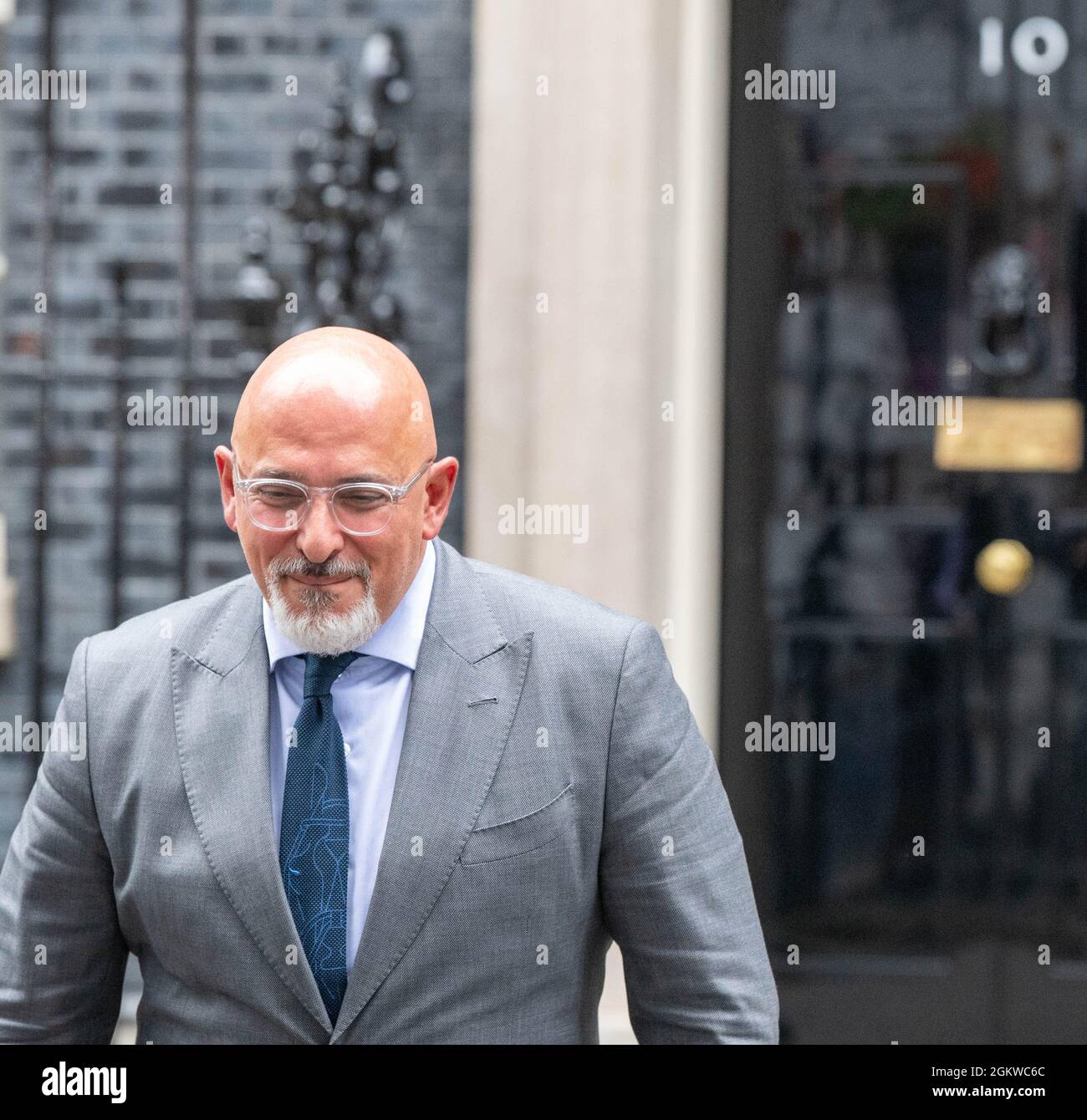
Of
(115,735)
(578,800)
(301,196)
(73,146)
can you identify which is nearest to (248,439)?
(115,735)

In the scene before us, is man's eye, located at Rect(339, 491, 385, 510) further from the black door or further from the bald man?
the black door

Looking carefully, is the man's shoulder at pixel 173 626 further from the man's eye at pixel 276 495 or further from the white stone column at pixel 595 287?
the white stone column at pixel 595 287

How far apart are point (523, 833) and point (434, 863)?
0.12m

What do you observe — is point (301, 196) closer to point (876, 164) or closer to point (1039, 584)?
point (876, 164)

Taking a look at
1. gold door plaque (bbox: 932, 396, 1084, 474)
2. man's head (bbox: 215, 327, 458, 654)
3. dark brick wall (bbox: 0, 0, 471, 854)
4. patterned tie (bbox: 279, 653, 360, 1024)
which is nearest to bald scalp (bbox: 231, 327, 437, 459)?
man's head (bbox: 215, 327, 458, 654)

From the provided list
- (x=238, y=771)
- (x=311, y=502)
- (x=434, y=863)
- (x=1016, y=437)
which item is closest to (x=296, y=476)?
(x=311, y=502)

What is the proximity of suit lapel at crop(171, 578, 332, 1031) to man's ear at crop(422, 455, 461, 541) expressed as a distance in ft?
0.92

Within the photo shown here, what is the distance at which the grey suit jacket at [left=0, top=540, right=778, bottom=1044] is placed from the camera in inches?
75.1

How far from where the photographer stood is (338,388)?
1.84 meters

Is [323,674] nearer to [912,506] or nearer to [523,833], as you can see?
[523,833]

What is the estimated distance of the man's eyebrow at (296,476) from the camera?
1.85 meters

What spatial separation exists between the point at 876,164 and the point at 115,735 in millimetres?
2841

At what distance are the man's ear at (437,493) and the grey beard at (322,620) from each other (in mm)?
140

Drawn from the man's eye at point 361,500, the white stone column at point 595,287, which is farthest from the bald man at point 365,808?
the white stone column at point 595,287
